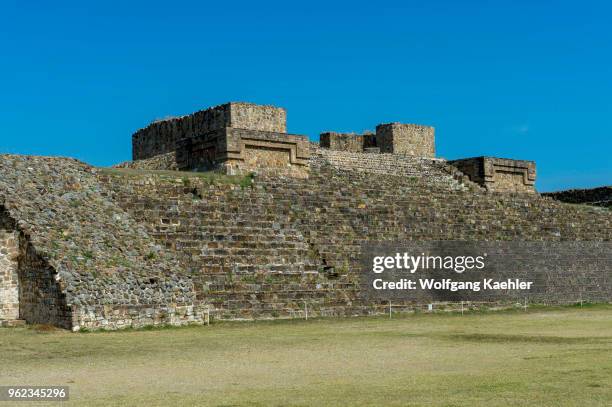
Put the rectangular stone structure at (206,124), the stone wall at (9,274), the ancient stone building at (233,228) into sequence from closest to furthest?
the ancient stone building at (233,228) → the stone wall at (9,274) → the rectangular stone structure at (206,124)

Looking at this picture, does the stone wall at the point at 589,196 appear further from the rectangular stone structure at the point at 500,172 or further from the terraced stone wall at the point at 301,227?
the terraced stone wall at the point at 301,227

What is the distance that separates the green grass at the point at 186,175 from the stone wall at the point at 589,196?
689 inches

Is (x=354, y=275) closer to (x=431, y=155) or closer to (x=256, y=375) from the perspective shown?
(x=256, y=375)

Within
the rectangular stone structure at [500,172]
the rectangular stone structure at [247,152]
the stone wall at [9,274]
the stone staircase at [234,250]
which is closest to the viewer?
the stone wall at [9,274]

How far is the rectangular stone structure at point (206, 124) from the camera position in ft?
98.5

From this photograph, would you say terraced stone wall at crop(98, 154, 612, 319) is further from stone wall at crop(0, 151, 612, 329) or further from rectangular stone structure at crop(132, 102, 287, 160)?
rectangular stone structure at crop(132, 102, 287, 160)

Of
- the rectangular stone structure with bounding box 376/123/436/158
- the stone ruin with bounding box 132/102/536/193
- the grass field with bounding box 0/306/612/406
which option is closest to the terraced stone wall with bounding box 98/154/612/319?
the stone ruin with bounding box 132/102/536/193

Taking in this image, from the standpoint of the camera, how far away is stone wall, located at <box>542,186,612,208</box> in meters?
34.3

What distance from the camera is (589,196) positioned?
35312mm

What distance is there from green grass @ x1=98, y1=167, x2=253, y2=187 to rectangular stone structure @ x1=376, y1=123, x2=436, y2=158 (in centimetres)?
1369

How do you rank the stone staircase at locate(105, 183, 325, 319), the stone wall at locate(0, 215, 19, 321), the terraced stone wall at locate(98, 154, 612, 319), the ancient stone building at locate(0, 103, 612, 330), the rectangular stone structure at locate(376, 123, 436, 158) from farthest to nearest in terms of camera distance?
the rectangular stone structure at locate(376, 123, 436, 158) < the terraced stone wall at locate(98, 154, 612, 319) < the stone staircase at locate(105, 183, 325, 319) < the stone wall at locate(0, 215, 19, 321) < the ancient stone building at locate(0, 103, 612, 330)

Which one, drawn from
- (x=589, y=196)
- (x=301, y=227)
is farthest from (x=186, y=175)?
(x=589, y=196)

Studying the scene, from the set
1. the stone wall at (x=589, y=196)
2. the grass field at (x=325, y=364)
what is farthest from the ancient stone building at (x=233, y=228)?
the stone wall at (x=589, y=196)

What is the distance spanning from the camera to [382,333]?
1492 cm
